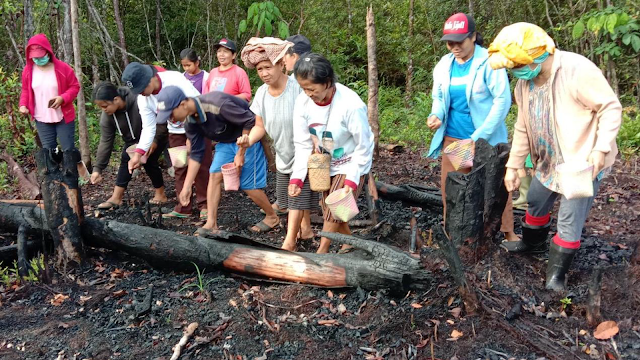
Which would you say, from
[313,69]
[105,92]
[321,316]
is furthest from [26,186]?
[321,316]

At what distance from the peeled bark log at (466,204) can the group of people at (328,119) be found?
8.6 inches

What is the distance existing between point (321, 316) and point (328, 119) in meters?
1.39

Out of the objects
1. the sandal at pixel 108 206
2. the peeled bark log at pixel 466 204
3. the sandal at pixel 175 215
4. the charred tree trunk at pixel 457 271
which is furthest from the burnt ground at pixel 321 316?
the sandal at pixel 108 206

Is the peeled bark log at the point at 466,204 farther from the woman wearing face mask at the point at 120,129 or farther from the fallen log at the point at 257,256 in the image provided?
the woman wearing face mask at the point at 120,129

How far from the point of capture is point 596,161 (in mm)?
2855

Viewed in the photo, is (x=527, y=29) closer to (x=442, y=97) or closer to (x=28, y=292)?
(x=442, y=97)

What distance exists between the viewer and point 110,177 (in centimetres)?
727

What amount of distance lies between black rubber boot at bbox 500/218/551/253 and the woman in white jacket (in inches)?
50.4

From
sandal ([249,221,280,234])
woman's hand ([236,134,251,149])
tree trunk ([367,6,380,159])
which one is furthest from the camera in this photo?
tree trunk ([367,6,380,159])

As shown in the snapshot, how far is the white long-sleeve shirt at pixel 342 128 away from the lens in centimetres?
362

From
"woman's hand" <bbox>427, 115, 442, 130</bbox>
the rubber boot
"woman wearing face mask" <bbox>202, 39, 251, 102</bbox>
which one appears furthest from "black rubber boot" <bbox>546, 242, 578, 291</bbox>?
"woman wearing face mask" <bbox>202, 39, 251, 102</bbox>

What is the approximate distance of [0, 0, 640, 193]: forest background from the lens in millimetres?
7789

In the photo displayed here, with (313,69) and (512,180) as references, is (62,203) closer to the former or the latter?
(313,69)

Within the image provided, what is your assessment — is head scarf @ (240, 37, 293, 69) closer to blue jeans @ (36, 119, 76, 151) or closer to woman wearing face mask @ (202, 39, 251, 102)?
woman wearing face mask @ (202, 39, 251, 102)
